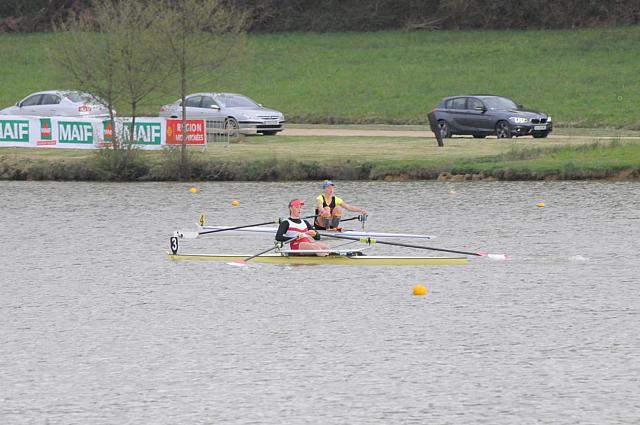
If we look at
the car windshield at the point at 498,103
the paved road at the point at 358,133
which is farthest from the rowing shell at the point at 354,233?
the car windshield at the point at 498,103

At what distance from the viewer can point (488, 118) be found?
147 feet

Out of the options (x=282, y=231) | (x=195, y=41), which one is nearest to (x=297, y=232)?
(x=282, y=231)

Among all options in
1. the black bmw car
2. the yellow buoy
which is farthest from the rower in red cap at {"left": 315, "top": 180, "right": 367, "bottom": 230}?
the black bmw car

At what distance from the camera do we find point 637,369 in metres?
16.3

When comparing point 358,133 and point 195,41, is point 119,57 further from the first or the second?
point 358,133

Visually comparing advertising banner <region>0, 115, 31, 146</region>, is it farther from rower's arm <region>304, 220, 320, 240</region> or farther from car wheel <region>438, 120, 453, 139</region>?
rower's arm <region>304, 220, 320, 240</region>

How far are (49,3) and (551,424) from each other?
3006 inches

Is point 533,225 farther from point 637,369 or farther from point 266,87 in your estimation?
point 266,87

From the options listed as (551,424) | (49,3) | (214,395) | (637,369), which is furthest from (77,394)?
(49,3)

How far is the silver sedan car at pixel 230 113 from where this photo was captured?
46688 millimetres

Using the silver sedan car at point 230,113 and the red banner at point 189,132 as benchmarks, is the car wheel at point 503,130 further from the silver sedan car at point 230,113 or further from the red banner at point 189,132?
the red banner at point 189,132

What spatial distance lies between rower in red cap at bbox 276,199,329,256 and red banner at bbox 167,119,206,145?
17.1m

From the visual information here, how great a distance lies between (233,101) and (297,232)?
24604mm

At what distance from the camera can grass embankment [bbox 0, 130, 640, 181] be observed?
3616cm
